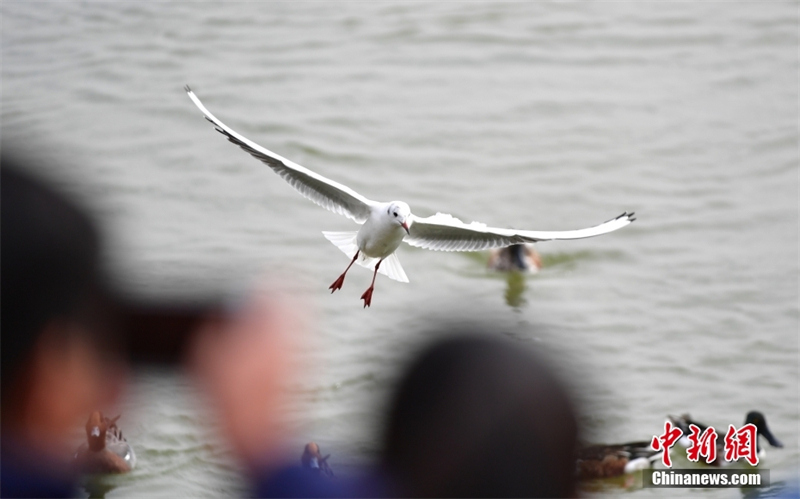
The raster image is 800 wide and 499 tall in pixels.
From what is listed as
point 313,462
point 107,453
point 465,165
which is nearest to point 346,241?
point 313,462

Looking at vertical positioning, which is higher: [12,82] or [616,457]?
[12,82]

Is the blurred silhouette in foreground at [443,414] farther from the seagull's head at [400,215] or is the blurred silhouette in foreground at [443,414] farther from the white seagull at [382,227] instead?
the seagull's head at [400,215]

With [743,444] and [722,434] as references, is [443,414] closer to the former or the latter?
[743,444]

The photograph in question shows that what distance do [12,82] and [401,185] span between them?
651cm

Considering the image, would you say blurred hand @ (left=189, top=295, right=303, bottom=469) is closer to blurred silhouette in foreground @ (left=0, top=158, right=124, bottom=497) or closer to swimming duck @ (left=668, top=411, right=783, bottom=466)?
blurred silhouette in foreground @ (left=0, top=158, right=124, bottom=497)

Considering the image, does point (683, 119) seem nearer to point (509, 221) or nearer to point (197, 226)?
point (509, 221)

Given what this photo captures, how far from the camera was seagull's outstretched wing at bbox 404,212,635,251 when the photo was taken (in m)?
5.39

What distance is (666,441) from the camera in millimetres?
8508

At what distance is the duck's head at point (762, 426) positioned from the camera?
8.61 meters

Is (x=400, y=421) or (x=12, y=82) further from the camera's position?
(x=12, y=82)

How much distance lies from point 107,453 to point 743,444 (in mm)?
4717

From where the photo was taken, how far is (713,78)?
15.1 m

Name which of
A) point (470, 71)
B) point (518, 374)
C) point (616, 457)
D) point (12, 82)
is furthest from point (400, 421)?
point (12, 82)

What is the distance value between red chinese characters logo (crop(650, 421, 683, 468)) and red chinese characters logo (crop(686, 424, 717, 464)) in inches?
4.3
